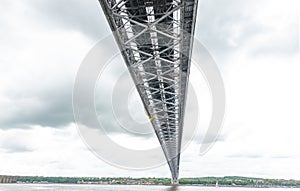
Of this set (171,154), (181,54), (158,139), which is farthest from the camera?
(171,154)

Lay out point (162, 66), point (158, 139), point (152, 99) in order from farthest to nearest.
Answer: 1. point (158, 139)
2. point (152, 99)
3. point (162, 66)

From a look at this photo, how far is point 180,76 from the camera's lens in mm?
19625

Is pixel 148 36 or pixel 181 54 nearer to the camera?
pixel 148 36

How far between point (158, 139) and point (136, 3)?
34.5 m

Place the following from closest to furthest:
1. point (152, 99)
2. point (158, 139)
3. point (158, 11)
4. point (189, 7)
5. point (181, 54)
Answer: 1. point (189, 7)
2. point (158, 11)
3. point (181, 54)
4. point (152, 99)
5. point (158, 139)

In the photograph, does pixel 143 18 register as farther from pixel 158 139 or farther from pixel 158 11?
pixel 158 139

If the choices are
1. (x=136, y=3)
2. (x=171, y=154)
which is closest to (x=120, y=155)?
(x=136, y=3)

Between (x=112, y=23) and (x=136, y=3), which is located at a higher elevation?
(x=136, y=3)

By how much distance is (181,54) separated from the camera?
16891 mm

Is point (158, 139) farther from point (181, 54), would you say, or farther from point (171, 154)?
point (181, 54)

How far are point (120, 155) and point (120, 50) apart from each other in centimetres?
507

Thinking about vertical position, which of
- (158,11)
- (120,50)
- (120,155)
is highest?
(158,11)

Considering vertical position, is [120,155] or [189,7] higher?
[189,7]

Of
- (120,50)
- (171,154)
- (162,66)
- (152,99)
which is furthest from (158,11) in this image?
(171,154)
